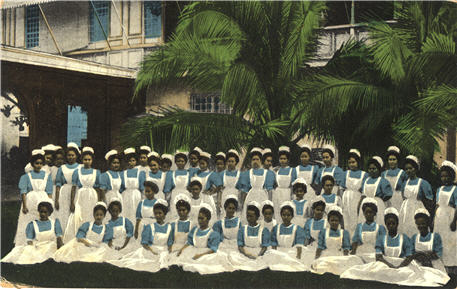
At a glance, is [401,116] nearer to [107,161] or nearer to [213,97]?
[213,97]

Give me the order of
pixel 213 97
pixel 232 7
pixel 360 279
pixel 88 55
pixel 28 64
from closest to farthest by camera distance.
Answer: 1. pixel 360 279
2. pixel 232 7
3. pixel 213 97
4. pixel 28 64
5. pixel 88 55

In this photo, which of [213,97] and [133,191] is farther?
[213,97]

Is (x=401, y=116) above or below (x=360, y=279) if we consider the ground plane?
above

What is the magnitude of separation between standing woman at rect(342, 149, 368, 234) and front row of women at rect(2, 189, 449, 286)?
0.97ft

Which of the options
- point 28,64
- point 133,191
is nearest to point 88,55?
point 28,64

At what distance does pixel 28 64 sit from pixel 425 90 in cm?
618

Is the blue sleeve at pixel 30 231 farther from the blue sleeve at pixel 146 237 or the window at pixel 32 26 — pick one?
the window at pixel 32 26

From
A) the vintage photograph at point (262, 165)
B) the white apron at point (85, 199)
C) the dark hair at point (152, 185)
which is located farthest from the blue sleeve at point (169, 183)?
the white apron at point (85, 199)

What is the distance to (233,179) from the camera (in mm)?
7812

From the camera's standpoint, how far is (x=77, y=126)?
374 inches

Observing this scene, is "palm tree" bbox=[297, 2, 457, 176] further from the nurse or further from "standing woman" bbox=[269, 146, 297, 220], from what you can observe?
the nurse

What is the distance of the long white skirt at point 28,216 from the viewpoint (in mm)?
7617

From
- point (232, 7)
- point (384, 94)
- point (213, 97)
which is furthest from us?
point (213, 97)

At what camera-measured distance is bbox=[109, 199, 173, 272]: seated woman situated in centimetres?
710
